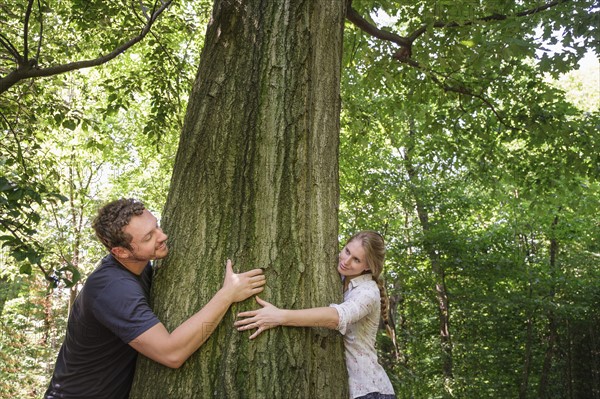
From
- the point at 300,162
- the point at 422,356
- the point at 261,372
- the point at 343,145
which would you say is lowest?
the point at 422,356

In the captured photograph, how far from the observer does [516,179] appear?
8180 mm

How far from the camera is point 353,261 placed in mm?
2801

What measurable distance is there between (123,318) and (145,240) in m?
0.37

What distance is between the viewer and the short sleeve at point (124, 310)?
217 cm

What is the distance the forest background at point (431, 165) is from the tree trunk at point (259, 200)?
5.75 feet

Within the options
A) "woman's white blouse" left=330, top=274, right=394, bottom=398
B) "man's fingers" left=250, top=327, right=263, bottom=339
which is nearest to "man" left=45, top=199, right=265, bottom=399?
"man's fingers" left=250, top=327, right=263, bottom=339

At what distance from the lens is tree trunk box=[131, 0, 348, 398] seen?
2.21 m

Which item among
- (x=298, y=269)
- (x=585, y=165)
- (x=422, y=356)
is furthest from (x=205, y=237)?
(x=422, y=356)

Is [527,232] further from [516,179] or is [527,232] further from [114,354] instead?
[114,354]

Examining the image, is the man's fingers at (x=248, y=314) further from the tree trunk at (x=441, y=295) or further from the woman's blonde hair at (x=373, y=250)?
the tree trunk at (x=441, y=295)

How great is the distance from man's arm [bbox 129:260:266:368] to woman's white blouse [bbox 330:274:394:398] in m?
0.55

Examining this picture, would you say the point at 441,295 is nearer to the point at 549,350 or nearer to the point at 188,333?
the point at 549,350

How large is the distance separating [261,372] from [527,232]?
473 inches

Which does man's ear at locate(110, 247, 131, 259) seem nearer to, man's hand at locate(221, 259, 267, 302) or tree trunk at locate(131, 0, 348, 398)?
tree trunk at locate(131, 0, 348, 398)
